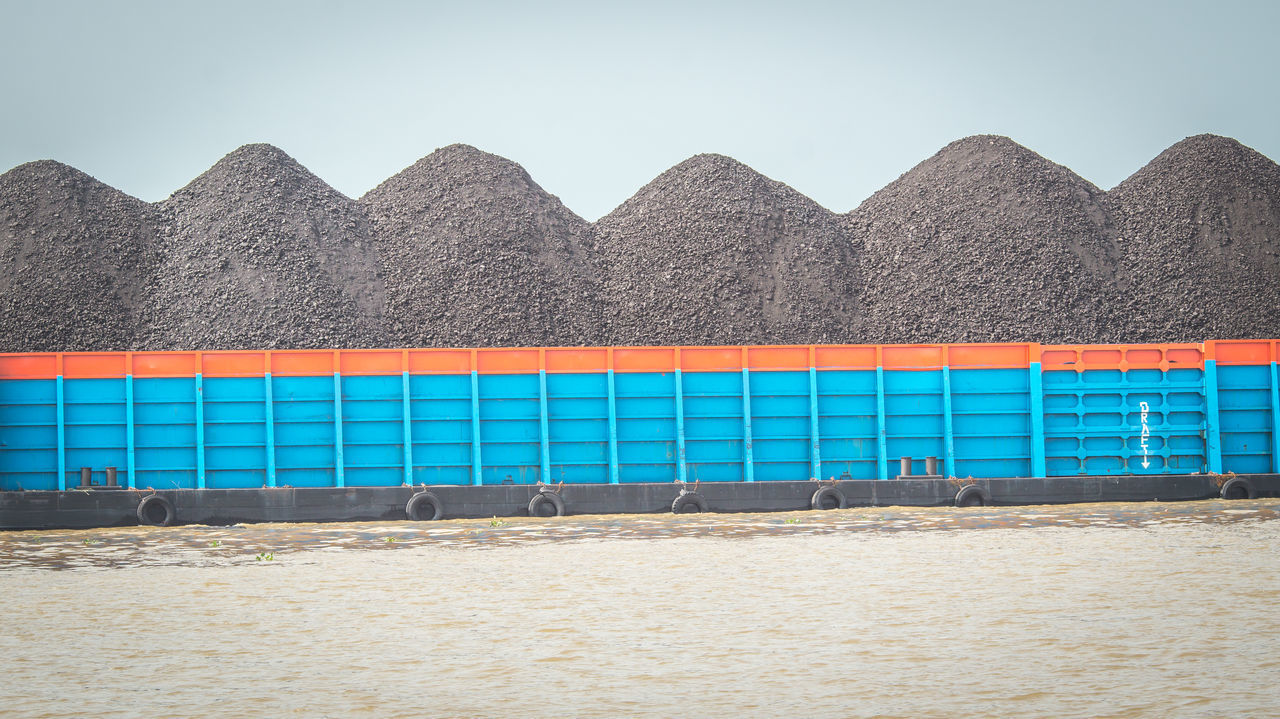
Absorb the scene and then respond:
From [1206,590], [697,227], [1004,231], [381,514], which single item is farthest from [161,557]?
[1004,231]

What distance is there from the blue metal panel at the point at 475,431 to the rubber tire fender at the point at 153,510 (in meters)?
4.60

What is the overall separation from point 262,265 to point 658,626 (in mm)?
33288

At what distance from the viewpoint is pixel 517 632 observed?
8.59 meters

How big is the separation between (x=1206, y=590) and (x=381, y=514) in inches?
476

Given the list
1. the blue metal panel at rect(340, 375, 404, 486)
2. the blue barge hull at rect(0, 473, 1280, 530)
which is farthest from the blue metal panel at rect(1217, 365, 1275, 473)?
the blue metal panel at rect(340, 375, 404, 486)

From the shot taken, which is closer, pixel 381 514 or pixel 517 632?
pixel 517 632

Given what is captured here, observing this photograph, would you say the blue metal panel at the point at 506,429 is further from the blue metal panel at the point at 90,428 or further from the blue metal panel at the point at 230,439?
the blue metal panel at the point at 90,428

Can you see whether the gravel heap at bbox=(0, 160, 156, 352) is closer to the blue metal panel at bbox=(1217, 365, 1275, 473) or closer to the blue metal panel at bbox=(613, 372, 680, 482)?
the blue metal panel at bbox=(613, 372, 680, 482)

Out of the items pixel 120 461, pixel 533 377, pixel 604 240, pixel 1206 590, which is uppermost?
pixel 604 240

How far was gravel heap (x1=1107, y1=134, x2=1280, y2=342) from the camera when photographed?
3916 cm

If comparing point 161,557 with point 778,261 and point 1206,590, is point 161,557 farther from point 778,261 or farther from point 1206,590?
point 778,261

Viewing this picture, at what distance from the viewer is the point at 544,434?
18.7 meters

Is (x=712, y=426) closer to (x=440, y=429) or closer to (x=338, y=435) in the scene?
(x=440, y=429)

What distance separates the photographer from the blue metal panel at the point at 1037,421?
1934 centimetres
